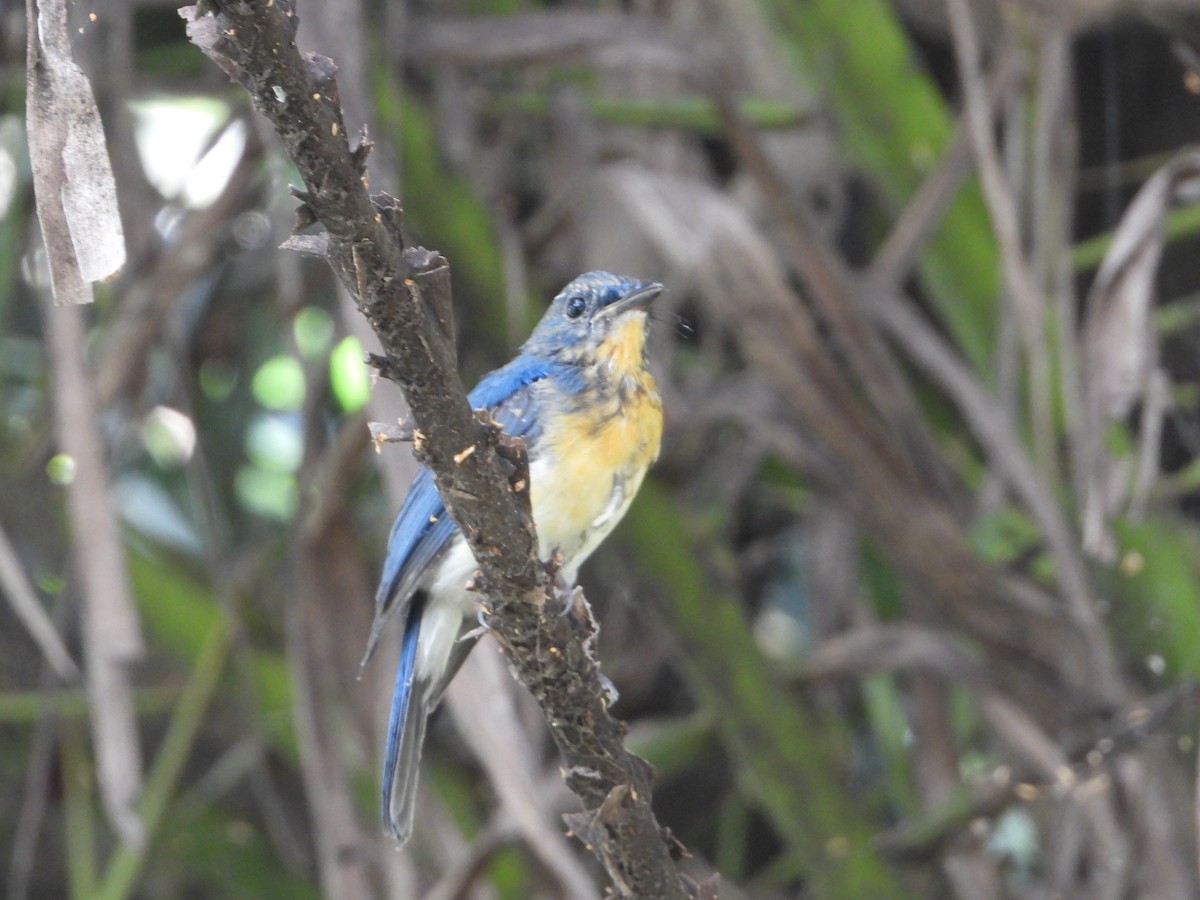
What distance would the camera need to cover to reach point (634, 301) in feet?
9.69

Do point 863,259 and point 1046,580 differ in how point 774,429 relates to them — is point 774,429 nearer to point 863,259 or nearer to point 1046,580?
point 1046,580

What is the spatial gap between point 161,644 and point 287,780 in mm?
679

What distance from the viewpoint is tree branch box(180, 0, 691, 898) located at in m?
1.23

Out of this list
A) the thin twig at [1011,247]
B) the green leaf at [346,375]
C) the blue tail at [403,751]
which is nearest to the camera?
the blue tail at [403,751]

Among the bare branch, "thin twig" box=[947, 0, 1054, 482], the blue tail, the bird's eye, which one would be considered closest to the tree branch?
the bare branch

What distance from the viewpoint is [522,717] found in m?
3.52

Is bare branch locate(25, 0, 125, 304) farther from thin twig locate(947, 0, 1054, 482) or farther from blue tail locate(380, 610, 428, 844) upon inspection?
thin twig locate(947, 0, 1054, 482)

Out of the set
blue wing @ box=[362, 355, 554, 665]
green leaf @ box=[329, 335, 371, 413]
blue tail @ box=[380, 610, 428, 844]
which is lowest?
blue tail @ box=[380, 610, 428, 844]

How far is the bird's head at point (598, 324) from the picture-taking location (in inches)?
119

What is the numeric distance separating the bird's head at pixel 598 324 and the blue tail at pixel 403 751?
67 centimetres

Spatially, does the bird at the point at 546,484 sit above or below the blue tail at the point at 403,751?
above

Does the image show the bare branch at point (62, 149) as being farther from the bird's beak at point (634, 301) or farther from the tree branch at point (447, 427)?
the bird's beak at point (634, 301)

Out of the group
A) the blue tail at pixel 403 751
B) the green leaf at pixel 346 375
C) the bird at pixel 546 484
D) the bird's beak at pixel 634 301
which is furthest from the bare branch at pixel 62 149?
the green leaf at pixel 346 375

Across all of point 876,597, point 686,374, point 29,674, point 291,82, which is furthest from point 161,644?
point 291,82
